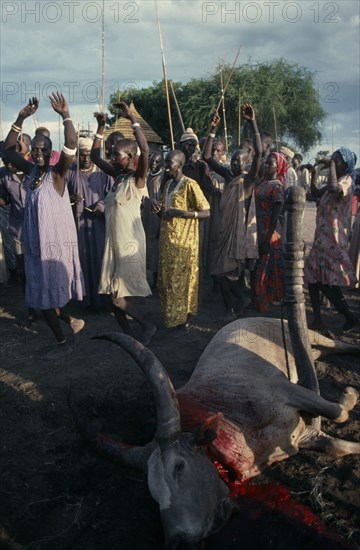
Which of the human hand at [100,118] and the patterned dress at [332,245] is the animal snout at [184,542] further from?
the human hand at [100,118]

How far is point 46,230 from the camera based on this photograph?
4.75 meters

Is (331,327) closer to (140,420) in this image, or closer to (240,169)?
(240,169)

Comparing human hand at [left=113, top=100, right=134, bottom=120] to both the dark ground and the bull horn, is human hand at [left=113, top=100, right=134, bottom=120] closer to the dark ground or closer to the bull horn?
the dark ground

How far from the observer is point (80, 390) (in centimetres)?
420

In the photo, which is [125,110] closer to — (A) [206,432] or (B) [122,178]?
(B) [122,178]


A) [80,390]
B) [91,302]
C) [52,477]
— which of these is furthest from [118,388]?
[91,302]

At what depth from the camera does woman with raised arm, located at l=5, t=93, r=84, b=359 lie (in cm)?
468

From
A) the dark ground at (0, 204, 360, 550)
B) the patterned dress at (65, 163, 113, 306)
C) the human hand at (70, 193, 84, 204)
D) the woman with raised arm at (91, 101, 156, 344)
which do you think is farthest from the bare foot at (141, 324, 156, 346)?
the human hand at (70, 193, 84, 204)

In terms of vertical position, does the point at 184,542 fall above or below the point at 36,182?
below

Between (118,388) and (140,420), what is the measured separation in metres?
0.56

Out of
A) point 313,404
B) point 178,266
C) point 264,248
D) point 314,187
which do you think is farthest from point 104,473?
point 314,187

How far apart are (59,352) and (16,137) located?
2.21 metres

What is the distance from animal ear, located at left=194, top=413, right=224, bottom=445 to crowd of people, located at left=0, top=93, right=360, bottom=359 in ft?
8.48

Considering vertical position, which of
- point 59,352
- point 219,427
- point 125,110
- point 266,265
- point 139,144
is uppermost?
point 125,110
